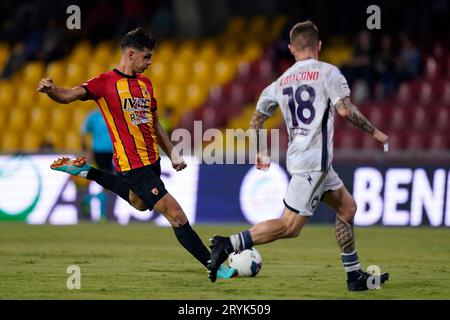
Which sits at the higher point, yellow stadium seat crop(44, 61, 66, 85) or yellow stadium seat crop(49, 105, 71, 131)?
yellow stadium seat crop(44, 61, 66, 85)

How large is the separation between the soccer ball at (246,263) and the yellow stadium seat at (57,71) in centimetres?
1435

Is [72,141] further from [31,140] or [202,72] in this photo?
[202,72]

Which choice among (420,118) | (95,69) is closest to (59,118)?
(95,69)

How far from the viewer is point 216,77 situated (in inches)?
880

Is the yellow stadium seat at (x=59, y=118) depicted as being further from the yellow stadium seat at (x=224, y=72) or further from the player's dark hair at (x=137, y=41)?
the player's dark hair at (x=137, y=41)

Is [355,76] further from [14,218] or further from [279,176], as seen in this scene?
[14,218]

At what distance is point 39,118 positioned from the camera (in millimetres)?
22422

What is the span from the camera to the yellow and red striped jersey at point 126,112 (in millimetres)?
9141

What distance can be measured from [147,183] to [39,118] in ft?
44.9

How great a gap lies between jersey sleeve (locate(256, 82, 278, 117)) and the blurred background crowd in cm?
914

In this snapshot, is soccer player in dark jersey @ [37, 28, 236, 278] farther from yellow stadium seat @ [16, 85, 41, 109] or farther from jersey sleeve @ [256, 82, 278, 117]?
yellow stadium seat @ [16, 85, 41, 109]

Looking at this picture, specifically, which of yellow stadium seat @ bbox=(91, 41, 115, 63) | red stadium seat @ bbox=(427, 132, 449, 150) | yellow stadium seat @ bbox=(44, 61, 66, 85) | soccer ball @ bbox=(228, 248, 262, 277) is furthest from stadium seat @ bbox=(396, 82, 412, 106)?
soccer ball @ bbox=(228, 248, 262, 277)

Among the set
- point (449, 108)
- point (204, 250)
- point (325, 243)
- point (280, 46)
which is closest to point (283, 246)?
point (325, 243)

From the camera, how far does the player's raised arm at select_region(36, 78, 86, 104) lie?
854cm
